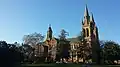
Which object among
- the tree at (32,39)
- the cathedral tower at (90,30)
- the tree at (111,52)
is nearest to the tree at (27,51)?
the tree at (32,39)

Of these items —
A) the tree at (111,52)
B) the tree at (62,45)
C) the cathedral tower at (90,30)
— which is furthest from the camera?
the cathedral tower at (90,30)

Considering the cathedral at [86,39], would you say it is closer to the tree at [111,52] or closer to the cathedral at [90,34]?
the cathedral at [90,34]

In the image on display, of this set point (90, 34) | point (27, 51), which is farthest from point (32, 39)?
point (90, 34)

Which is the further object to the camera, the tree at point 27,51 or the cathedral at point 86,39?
the cathedral at point 86,39

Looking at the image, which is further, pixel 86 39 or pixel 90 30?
pixel 90 30

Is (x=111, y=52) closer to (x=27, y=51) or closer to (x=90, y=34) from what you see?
(x=90, y=34)

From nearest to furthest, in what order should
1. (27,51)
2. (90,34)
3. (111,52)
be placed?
(27,51)
(111,52)
(90,34)

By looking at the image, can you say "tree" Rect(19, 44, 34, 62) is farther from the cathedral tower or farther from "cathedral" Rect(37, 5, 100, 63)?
the cathedral tower

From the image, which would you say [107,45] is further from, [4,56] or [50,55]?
[4,56]

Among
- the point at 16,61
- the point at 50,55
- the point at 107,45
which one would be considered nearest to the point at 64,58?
the point at 50,55

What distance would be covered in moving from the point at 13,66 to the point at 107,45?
85.5m

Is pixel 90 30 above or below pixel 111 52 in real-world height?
above

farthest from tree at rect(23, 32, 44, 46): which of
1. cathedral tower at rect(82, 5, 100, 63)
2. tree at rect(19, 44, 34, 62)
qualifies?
cathedral tower at rect(82, 5, 100, 63)

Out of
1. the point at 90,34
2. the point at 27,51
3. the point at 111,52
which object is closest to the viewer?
the point at 27,51
